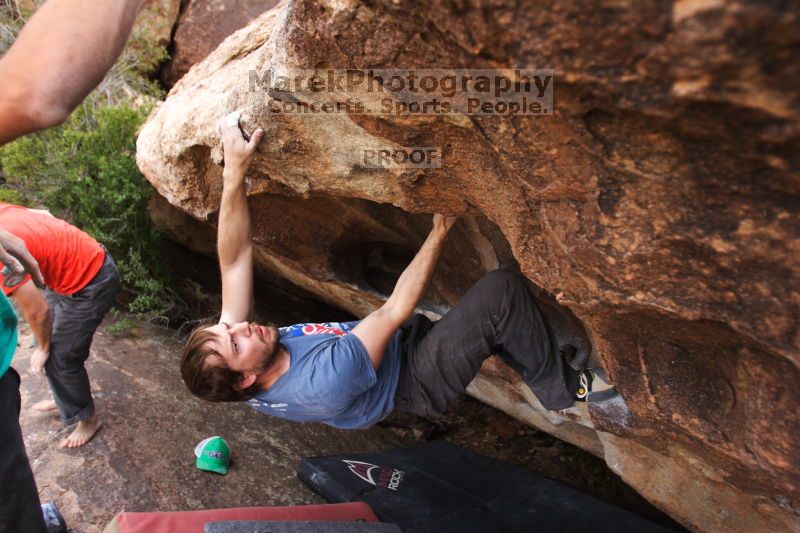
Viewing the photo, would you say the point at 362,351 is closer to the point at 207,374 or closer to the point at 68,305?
the point at 207,374

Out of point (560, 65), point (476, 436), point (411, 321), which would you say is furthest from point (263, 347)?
point (476, 436)

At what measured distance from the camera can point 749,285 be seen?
1571mm

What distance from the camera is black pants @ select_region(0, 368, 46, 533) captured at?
242 centimetres

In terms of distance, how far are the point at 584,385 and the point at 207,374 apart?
1.66 metres

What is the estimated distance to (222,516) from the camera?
9.48 ft

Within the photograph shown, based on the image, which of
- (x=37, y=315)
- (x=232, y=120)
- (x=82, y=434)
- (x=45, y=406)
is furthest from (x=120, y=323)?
(x=232, y=120)

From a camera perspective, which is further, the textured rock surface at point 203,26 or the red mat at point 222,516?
the textured rock surface at point 203,26

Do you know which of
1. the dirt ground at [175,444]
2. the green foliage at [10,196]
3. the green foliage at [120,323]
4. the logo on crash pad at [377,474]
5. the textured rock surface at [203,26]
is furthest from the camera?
the textured rock surface at [203,26]

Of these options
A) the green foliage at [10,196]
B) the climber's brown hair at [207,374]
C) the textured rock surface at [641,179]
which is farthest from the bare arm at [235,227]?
the green foliage at [10,196]

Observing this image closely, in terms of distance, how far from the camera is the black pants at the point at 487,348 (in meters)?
2.54

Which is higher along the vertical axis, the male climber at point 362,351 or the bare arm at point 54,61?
the bare arm at point 54,61

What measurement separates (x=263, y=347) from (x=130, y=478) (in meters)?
1.61

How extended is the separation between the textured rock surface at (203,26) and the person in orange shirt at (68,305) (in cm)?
328

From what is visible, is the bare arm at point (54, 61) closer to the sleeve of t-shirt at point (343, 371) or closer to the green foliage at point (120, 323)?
the sleeve of t-shirt at point (343, 371)
